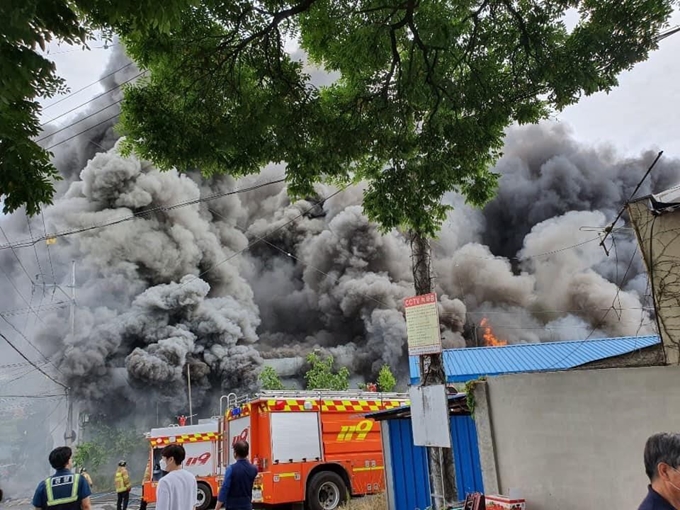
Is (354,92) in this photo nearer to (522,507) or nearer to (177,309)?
(522,507)

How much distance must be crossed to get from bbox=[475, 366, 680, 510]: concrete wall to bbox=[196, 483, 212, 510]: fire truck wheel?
26.8ft

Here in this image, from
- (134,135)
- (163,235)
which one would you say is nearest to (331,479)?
(134,135)

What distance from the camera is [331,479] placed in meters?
10.2

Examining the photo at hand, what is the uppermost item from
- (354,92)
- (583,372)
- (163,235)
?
(163,235)

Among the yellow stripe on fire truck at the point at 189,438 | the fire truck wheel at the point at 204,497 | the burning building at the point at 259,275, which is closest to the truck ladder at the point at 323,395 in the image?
the fire truck wheel at the point at 204,497

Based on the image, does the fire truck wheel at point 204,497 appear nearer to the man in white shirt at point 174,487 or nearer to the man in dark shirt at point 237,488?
the man in dark shirt at point 237,488

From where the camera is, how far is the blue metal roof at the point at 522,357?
13.7m

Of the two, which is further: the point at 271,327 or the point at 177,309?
the point at 271,327

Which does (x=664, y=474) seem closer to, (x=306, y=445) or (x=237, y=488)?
(x=237, y=488)

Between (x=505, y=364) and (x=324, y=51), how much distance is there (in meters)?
11.7

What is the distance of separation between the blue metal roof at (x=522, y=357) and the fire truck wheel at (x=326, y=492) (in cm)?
441

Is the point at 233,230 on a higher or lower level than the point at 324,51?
higher

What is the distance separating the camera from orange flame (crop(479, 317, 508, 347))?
3811cm

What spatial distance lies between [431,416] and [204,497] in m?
8.21
